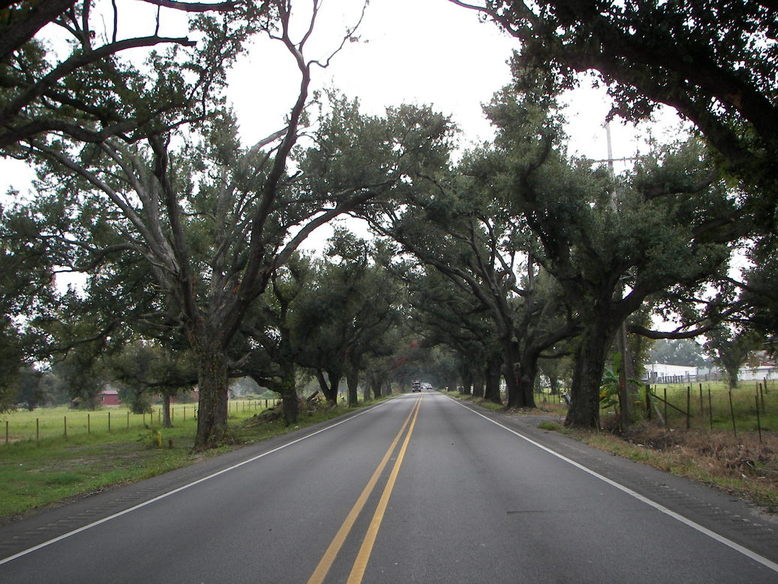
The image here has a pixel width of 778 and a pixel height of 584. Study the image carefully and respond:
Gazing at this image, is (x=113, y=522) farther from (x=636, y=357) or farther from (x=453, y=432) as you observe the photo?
(x=636, y=357)

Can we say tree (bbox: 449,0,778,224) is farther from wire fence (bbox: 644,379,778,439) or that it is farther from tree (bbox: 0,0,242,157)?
wire fence (bbox: 644,379,778,439)

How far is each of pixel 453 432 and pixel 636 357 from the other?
1893cm

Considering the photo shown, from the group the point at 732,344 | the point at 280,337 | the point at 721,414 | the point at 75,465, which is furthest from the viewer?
the point at 732,344

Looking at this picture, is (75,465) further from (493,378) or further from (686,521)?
(493,378)

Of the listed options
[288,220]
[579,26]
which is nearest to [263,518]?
[579,26]

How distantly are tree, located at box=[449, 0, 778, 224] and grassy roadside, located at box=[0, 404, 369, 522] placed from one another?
1091 centimetres

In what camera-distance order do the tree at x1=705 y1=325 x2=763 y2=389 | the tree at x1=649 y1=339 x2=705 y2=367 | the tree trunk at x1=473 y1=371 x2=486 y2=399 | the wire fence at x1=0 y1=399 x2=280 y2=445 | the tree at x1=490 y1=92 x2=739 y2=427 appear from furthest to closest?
the tree at x1=649 y1=339 x2=705 y2=367 < the tree trunk at x1=473 y1=371 x2=486 y2=399 < the wire fence at x1=0 y1=399 x2=280 y2=445 < the tree at x1=705 y1=325 x2=763 y2=389 < the tree at x1=490 y1=92 x2=739 y2=427

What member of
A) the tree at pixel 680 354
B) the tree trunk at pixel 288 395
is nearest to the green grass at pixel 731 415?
the tree trunk at pixel 288 395

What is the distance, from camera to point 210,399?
64.1 ft

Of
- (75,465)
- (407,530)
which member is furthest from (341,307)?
(407,530)

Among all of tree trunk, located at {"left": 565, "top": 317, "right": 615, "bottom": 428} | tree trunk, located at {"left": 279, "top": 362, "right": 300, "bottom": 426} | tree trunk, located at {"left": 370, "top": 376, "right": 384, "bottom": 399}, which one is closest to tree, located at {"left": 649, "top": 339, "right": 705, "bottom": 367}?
tree trunk, located at {"left": 370, "top": 376, "right": 384, "bottom": 399}

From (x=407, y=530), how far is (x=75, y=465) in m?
15.0

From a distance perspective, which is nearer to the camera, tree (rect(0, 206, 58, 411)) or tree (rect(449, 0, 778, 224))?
tree (rect(449, 0, 778, 224))

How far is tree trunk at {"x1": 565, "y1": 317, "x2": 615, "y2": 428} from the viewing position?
20109mm
